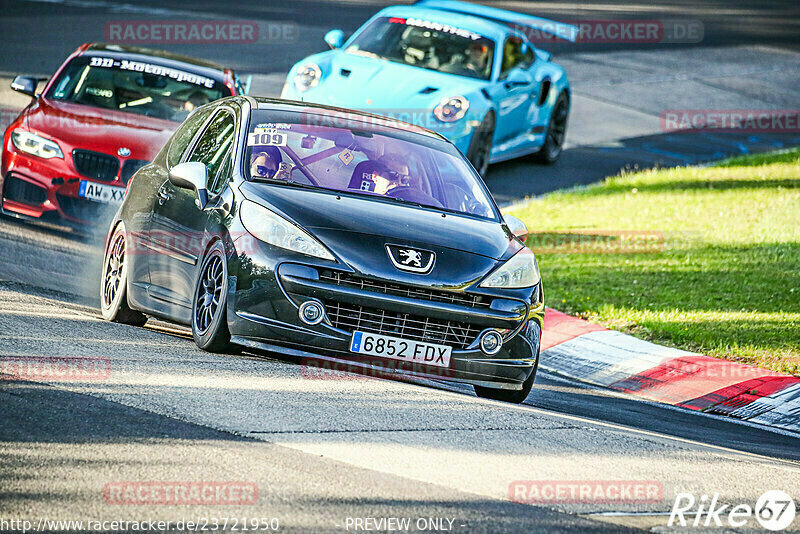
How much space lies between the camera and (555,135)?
1767 centimetres

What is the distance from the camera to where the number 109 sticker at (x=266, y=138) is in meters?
7.93

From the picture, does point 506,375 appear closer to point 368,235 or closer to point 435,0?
point 368,235

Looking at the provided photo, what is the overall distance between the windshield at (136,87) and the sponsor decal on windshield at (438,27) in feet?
13.0

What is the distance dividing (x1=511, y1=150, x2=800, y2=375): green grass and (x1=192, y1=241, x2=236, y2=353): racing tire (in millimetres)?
4208

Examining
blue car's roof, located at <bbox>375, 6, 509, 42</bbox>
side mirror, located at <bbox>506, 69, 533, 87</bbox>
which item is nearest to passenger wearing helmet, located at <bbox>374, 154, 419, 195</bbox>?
side mirror, located at <bbox>506, 69, 533, 87</bbox>

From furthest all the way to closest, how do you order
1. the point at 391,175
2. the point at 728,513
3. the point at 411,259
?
the point at 391,175
the point at 411,259
the point at 728,513

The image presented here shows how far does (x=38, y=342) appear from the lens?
270 inches

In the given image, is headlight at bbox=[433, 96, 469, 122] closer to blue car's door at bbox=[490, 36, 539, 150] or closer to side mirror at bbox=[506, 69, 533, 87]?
blue car's door at bbox=[490, 36, 539, 150]

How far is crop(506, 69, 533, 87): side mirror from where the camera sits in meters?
15.6

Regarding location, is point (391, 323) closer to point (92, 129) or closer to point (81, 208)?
point (81, 208)

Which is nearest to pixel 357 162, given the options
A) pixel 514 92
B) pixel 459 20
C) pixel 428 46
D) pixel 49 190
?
pixel 49 190

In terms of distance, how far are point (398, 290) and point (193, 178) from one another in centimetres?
162

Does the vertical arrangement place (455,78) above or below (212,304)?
above

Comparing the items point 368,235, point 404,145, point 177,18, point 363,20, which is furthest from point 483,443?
point 363,20
